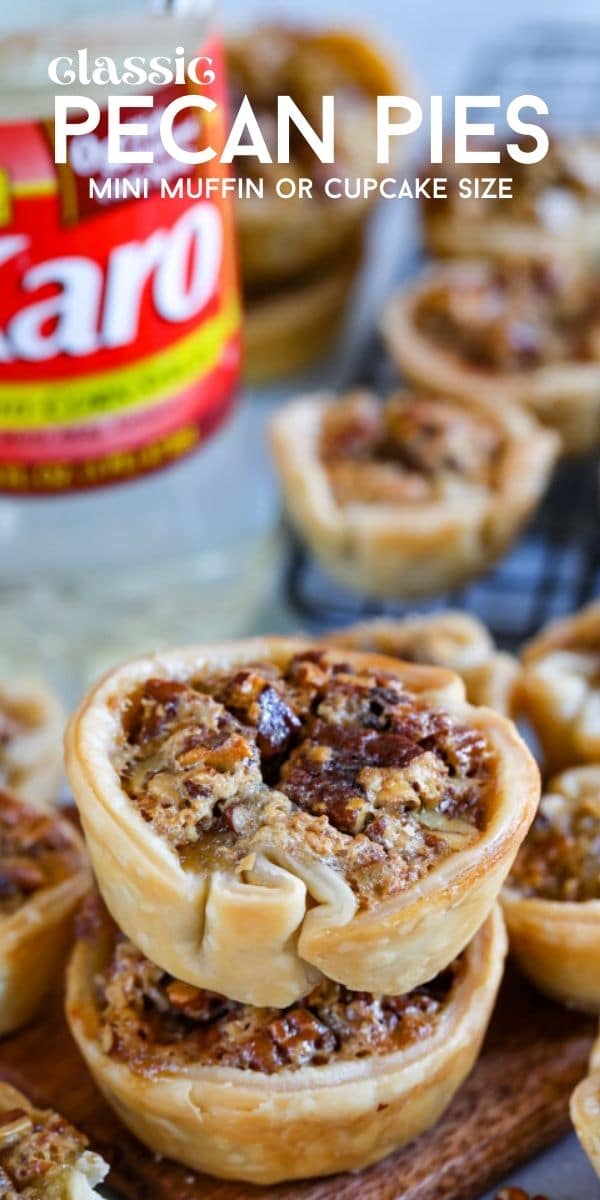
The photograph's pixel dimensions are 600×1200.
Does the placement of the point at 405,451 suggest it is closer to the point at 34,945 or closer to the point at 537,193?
the point at 537,193

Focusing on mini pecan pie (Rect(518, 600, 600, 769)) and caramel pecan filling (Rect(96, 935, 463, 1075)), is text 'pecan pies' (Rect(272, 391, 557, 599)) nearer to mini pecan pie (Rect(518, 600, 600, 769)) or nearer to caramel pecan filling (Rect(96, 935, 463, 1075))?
mini pecan pie (Rect(518, 600, 600, 769))

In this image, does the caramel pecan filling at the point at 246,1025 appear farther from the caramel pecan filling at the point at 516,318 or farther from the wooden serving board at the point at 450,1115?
the caramel pecan filling at the point at 516,318

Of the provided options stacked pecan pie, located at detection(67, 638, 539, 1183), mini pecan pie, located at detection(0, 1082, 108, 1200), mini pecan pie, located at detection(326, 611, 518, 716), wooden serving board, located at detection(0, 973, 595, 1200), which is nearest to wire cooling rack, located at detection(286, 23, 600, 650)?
mini pecan pie, located at detection(326, 611, 518, 716)

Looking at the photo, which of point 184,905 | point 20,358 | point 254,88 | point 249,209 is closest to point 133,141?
point 20,358

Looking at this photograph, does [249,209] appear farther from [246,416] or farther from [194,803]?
[194,803]

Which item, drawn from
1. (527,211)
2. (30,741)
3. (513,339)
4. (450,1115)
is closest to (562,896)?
(450,1115)
